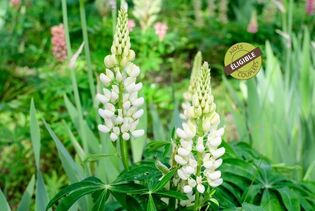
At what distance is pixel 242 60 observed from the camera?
51.8 inches

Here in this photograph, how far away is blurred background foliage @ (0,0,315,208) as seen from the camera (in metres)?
2.19

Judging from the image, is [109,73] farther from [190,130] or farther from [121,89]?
[190,130]

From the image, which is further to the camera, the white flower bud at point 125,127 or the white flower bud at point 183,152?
the white flower bud at point 125,127

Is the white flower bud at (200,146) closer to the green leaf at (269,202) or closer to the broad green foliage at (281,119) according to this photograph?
the green leaf at (269,202)

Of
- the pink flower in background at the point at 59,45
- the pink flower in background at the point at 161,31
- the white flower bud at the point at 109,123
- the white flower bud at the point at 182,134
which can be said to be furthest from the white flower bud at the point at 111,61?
the pink flower in background at the point at 161,31

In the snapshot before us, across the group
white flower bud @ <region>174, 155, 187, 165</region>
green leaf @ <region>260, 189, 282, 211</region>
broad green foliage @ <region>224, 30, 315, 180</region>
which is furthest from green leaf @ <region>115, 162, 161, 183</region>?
broad green foliage @ <region>224, 30, 315, 180</region>

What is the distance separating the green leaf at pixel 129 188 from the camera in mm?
1261

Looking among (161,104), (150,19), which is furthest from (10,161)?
(150,19)

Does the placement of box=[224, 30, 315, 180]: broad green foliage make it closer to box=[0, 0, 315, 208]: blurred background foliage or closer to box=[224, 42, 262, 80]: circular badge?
box=[0, 0, 315, 208]: blurred background foliage

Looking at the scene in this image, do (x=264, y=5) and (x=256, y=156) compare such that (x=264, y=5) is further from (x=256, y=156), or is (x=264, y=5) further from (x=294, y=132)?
(x=256, y=156)

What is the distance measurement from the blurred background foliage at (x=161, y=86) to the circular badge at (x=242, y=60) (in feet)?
1.53

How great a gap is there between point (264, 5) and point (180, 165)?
377 cm

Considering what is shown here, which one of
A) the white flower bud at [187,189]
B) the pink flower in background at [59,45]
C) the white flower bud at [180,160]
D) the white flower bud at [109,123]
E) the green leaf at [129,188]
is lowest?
the white flower bud at [187,189]

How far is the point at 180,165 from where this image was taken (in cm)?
129
